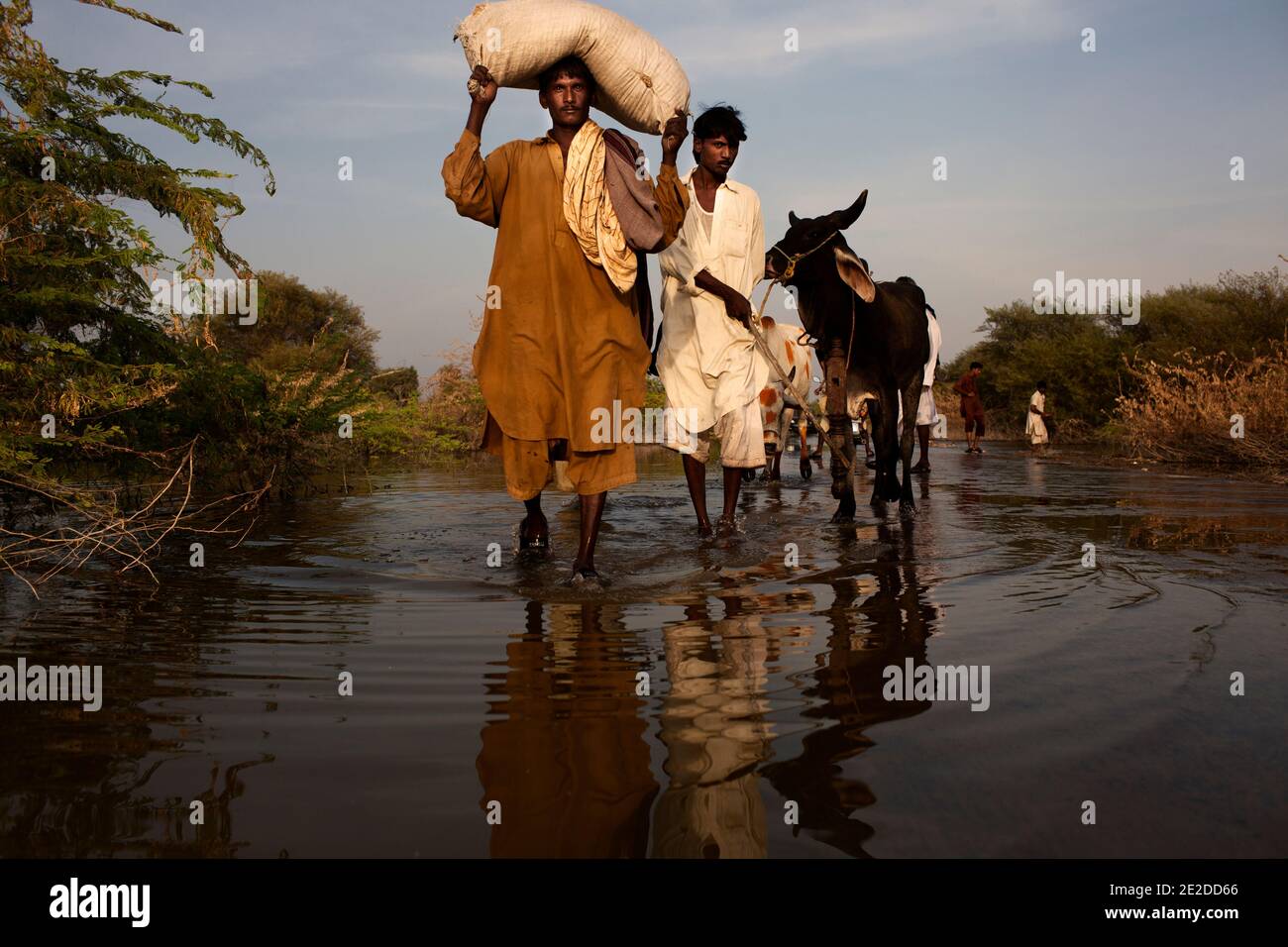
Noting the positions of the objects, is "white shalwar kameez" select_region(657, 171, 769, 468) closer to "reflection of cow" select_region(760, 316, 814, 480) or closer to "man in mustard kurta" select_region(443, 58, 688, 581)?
"man in mustard kurta" select_region(443, 58, 688, 581)

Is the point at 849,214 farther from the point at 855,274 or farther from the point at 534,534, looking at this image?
the point at 534,534

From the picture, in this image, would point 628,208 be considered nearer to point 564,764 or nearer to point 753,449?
point 753,449

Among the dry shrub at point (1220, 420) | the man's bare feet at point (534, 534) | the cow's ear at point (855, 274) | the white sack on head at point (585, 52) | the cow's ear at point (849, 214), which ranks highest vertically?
the white sack on head at point (585, 52)

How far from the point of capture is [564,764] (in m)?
2.32

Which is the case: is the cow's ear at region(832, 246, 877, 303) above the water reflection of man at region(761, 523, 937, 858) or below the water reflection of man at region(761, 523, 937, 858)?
above

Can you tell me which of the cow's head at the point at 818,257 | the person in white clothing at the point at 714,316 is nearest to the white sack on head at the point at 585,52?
the person in white clothing at the point at 714,316

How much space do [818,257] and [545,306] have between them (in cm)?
289

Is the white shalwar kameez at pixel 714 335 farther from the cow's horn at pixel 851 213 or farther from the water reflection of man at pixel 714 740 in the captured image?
the water reflection of man at pixel 714 740

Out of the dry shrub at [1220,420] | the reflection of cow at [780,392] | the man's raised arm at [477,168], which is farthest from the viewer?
the reflection of cow at [780,392]

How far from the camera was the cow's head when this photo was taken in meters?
7.05

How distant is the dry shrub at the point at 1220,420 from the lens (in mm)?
11727

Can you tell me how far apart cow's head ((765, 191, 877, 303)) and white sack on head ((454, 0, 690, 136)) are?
2000mm

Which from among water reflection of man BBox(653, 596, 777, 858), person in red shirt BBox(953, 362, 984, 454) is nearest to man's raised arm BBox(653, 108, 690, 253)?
water reflection of man BBox(653, 596, 777, 858)

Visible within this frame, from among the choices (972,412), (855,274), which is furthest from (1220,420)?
(972,412)
